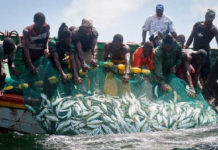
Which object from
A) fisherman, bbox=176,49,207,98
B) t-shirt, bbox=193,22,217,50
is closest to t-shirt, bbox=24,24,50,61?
fisherman, bbox=176,49,207,98

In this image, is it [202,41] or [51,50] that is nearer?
[51,50]

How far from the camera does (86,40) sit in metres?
8.02

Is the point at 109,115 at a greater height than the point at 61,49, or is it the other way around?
the point at 61,49

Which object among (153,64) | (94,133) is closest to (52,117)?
(94,133)

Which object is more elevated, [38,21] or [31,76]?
[38,21]

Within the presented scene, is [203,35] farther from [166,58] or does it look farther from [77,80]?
[77,80]

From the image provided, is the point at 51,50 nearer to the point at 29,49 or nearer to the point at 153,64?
the point at 29,49

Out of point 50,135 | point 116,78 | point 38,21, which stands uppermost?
point 38,21

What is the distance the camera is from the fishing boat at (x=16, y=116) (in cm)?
705

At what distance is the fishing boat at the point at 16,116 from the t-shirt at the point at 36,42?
3.39 feet

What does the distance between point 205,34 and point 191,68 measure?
1.65 m

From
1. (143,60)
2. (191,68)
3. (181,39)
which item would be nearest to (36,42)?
(143,60)

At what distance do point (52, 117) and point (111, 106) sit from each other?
1196 millimetres

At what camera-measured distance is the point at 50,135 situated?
675 centimetres
